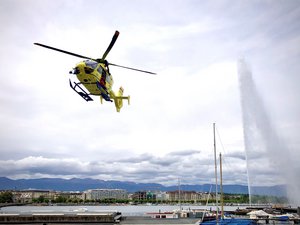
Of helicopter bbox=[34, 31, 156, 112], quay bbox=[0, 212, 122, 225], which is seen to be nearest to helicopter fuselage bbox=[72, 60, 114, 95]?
helicopter bbox=[34, 31, 156, 112]

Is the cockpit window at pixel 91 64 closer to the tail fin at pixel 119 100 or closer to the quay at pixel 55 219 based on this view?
the tail fin at pixel 119 100

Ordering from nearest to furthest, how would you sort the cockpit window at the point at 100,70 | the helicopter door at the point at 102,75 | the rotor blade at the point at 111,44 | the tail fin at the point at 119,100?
the rotor blade at the point at 111,44 < the cockpit window at the point at 100,70 < the helicopter door at the point at 102,75 < the tail fin at the point at 119,100

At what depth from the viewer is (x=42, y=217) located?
37062 millimetres

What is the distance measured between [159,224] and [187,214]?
71.6 feet

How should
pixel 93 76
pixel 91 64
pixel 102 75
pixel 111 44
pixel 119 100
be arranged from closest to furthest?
pixel 111 44 → pixel 93 76 → pixel 91 64 → pixel 102 75 → pixel 119 100

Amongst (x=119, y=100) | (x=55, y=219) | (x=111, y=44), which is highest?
(x=111, y=44)

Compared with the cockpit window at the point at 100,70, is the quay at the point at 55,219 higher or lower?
lower

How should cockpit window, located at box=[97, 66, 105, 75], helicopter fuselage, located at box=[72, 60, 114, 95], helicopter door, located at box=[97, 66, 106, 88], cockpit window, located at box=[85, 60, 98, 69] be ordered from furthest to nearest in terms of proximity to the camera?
1. helicopter door, located at box=[97, 66, 106, 88]
2. cockpit window, located at box=[97, 66, 105, 75]
3. cockpit window, located at box=[85, 60, 98, 69]
4. helicopter fuselage, located at box=[72, 60, 114, 95]

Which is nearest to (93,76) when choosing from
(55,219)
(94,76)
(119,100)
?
(94,76)

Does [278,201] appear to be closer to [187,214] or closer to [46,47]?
[187,214]

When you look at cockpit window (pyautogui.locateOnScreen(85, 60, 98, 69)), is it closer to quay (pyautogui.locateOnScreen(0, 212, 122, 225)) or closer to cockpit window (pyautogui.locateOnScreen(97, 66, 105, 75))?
cockpit window (pyautogui.locateOnScreen(97, 66, 105, 75))

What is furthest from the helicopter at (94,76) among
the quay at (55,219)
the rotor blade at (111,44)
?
the quay at (55,219)

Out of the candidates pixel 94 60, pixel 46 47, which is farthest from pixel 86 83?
pixel 46 47

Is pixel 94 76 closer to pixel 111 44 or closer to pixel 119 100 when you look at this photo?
pixel 111 44
